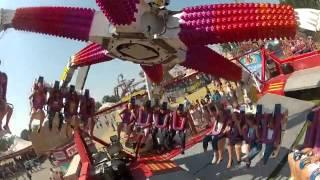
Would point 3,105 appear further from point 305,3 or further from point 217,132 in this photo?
point 305,3

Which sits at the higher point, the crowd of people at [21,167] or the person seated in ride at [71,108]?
the person seated in ride at [71,108]

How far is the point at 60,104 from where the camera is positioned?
13727 millimetres

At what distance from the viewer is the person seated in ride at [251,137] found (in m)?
11.0

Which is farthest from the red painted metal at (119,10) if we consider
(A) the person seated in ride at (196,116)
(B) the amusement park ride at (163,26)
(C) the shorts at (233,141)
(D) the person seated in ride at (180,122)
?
(A) the person seated in ride at (196,116)

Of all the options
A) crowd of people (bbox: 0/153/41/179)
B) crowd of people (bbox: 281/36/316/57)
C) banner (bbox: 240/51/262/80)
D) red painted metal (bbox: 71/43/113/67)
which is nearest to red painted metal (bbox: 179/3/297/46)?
red painted metal (bbox: 71/43/113/67)

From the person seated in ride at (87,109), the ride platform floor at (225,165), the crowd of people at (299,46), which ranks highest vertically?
the crowd of people at (299,46)

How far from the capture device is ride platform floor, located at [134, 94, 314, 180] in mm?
11258

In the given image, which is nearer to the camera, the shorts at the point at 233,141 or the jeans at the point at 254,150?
the jeans at the point at 254,150

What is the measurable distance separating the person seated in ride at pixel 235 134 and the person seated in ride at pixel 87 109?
4468 millimetres

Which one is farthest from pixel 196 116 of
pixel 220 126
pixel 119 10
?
pixel 119 10

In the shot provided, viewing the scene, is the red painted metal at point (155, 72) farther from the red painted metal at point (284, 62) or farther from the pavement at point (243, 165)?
the red painted metal at point (284, 62)

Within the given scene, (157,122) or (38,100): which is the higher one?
(38,100)

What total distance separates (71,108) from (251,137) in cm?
530

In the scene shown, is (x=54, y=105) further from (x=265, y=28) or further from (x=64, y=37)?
(x=265, y=28)
